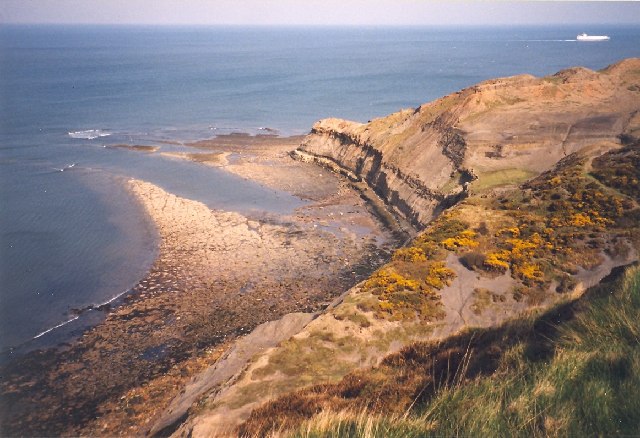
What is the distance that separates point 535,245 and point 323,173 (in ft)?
120

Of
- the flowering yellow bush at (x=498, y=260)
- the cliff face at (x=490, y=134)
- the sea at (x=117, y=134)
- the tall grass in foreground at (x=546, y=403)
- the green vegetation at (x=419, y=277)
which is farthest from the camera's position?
the cliff face at (x=490, y=134)

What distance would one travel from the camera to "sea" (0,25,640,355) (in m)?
31.2

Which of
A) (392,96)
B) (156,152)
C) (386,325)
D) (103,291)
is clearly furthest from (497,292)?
(392,96)

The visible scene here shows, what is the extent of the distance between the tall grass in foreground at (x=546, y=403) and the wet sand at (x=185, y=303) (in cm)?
1545

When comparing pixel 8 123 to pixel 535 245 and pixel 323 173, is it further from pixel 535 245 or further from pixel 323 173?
pixel 535 245

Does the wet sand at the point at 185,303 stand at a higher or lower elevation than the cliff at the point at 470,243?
lower

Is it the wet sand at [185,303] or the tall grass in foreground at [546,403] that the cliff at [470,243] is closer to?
the tall grass in foreground at [546,403]

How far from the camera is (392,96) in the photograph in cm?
10931

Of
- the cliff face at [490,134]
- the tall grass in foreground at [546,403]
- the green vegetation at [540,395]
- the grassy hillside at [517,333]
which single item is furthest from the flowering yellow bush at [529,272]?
the cliff face at [490,134]

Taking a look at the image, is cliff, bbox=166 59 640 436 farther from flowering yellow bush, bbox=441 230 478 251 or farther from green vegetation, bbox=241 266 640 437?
green vegetation, bbox=241 266 640 437

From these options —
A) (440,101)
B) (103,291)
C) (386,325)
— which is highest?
(440,101)

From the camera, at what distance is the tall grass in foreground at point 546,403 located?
5.50 meters

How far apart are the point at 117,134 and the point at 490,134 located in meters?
56.3

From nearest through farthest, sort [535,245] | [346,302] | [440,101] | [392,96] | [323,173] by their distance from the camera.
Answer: [346,302], [535,245], [440,101], [323,173], [392,96]
